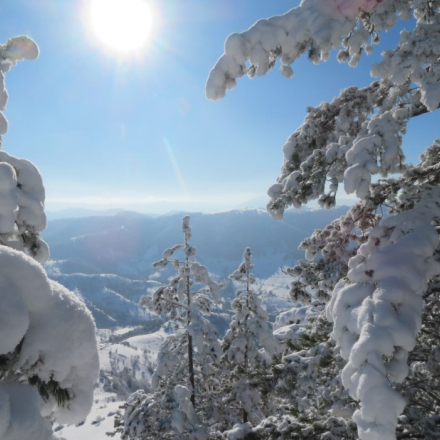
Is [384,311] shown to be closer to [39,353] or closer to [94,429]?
[39,353]

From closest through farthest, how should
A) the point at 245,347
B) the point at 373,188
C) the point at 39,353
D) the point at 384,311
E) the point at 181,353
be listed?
the point at 39,353 < the point at 384,311 < the point at 373,188 < the point at 181,353 < the point at 245,347

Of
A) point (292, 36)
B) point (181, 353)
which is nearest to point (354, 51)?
point (292, 36)

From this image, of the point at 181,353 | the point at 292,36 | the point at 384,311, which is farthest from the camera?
the point at 181,353

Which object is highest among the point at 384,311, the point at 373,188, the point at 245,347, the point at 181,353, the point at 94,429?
the point at 373,188

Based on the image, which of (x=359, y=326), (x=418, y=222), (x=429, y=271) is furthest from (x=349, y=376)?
(x=418, y=222)

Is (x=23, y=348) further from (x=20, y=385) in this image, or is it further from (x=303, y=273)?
(x=303, y=273)

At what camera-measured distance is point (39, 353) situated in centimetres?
223

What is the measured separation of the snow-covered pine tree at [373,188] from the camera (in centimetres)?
237

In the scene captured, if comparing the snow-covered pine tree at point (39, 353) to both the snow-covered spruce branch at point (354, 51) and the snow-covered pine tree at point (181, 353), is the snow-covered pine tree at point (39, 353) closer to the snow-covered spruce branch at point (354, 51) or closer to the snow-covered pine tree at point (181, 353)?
the snow-covered spruce branch at point (354, 51)

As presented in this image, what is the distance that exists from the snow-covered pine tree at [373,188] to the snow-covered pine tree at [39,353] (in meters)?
1.96

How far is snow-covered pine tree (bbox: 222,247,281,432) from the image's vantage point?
11828 millimetres

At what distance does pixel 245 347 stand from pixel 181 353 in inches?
99.6

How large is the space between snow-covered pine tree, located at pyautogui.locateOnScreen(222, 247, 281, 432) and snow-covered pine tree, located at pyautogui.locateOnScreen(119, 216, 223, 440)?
29.7 inches

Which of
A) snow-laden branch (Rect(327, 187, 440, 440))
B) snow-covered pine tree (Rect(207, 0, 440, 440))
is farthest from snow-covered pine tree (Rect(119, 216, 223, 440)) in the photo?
snow-laden branch (Rect(327, 187, 440, 440))
